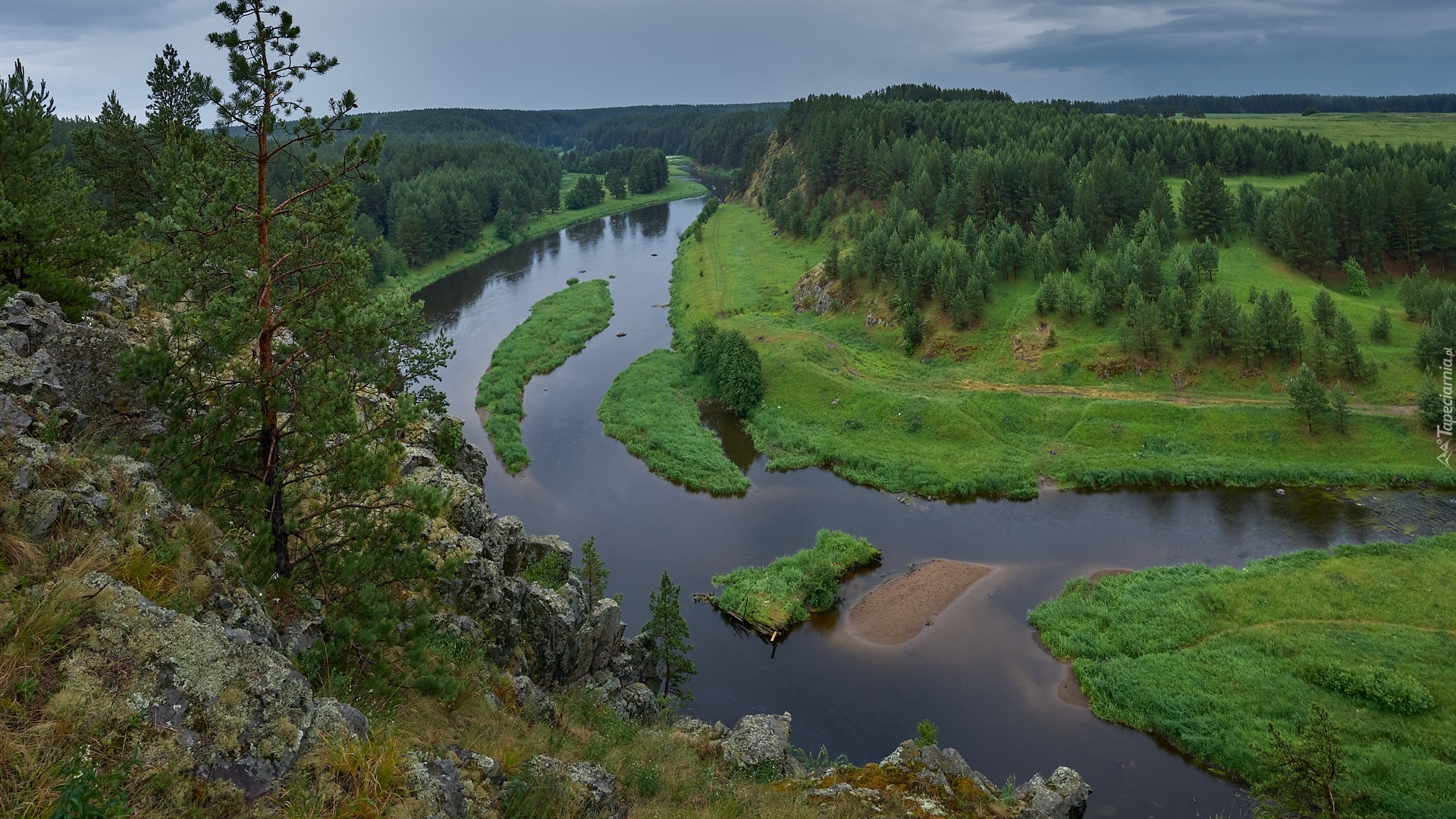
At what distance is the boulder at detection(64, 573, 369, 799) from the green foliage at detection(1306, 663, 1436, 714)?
3505 centimetres

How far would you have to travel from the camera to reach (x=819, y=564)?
40062mm

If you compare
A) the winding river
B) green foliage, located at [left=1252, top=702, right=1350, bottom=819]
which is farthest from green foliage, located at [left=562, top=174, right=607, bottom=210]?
green foliage, located at [left=1252, top=702, right=1350, bottom=819]

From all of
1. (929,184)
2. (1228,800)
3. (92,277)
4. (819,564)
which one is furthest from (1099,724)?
(929,184)

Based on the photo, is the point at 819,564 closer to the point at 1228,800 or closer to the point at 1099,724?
the point at 1099,724

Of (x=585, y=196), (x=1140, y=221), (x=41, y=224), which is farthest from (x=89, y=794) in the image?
(x=585, y=196)

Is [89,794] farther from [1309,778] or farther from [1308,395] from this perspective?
[1308,395]

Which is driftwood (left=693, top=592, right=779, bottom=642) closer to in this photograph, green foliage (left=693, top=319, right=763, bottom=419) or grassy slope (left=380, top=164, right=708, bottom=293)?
green foliage (left=693, top=319, right=763, bottom=419)

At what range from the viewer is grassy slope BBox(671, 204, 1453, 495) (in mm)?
50094

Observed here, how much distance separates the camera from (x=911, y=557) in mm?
42844

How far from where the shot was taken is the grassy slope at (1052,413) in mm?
50094

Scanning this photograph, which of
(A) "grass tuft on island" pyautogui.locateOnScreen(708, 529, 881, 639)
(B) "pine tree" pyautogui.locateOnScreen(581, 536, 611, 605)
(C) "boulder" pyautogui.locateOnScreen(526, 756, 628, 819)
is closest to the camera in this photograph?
(C) "boulder" pyautogui.locateOnScreen(526, 756, 628, 819)

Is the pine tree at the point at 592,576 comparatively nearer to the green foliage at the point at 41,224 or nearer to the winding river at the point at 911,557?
the winding river at the point at 911,557

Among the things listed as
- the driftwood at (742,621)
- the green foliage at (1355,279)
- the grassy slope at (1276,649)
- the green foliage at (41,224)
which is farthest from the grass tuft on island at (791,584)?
the green foliage at (1355,279)

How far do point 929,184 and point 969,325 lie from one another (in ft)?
116
